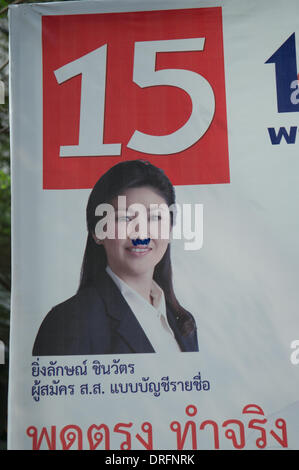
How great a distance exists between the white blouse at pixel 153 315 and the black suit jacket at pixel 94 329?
0.03 metres

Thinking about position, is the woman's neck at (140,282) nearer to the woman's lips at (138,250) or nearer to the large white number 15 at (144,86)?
the woman's lips at (138,250)

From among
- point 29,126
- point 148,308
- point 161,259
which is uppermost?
point 29,126

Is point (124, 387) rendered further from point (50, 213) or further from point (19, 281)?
point (50, 213)

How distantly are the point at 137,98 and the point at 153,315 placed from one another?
116cm

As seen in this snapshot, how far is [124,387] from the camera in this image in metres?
2.54

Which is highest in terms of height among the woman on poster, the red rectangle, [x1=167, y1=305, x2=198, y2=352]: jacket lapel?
the red rectangle

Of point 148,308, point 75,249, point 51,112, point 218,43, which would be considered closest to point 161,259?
point 148,308

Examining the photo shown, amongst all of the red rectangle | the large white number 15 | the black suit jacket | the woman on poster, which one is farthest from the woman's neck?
the large white number 15

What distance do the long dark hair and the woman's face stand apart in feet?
0.10

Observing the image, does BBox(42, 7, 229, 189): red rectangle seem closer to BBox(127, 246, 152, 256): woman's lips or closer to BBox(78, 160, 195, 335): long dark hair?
BBox(78, 160, 195, 335): long dark hair

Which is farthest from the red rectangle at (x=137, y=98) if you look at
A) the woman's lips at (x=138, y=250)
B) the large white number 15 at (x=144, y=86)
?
the woman's lips at (x=138, y=250)

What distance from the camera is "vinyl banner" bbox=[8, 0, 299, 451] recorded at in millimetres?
2529

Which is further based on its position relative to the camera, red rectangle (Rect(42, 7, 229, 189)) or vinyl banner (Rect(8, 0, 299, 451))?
red rectangle (Rect(42, 7, 229, 189))

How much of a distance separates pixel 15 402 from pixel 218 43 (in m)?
2.17
